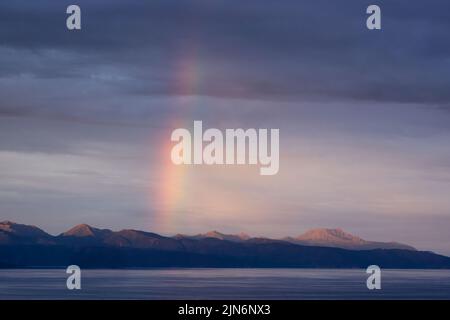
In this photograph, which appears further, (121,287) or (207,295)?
(121,287)
